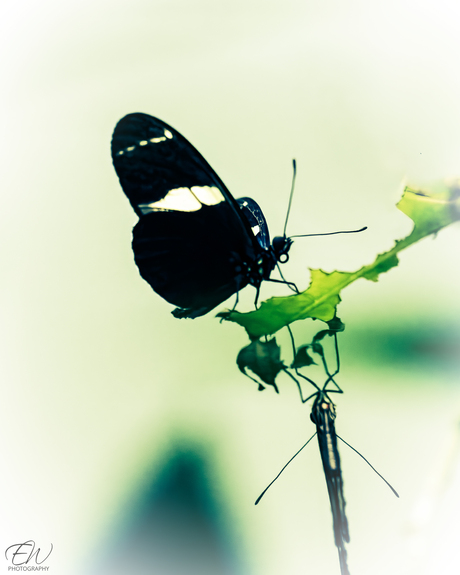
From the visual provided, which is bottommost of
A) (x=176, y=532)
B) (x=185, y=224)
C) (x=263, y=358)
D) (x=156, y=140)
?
(x=176, y=532)

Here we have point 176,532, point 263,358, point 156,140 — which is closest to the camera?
point 263,358

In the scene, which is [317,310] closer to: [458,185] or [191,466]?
[458,185]

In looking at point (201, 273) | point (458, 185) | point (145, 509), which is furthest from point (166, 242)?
point (145, 509)

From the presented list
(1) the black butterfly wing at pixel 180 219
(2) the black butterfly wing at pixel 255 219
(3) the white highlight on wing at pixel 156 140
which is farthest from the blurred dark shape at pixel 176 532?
(3) the white highlight on wing at pixel 156 140

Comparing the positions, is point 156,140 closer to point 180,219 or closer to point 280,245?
point 180,219

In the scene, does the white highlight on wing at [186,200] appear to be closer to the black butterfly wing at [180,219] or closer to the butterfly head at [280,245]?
the black butterfly wing at [180,219]

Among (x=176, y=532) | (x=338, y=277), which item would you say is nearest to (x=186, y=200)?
(x=338, y=277)
